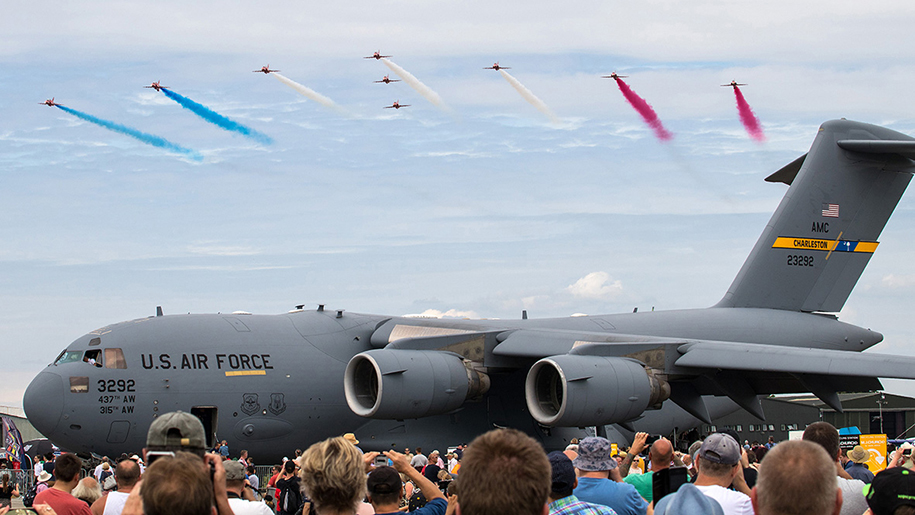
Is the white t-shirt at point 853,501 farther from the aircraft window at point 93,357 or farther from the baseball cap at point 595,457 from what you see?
the aircraft window at point 93,357

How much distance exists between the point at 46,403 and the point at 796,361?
9.12m

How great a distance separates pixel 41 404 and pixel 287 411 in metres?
3.09

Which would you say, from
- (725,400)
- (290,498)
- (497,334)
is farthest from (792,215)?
(290,498)

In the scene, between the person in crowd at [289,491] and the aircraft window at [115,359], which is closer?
the person in crowd at [289,491]

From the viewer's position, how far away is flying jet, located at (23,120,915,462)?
12102mm

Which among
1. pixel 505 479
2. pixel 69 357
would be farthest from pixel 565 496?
pixel 69 357

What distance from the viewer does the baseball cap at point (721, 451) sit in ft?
13.4

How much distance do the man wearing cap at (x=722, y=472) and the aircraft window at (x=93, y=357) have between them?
1030cm

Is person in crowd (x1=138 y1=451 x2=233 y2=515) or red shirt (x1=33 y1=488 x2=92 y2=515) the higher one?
person in crowd (x1=138 y1=451 x2=233 y2=515)

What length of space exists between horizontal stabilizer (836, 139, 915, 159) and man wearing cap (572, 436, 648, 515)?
44.3ft

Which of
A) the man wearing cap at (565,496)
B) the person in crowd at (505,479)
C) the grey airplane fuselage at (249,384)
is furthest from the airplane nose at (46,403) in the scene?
the person in crowd at (505,479)

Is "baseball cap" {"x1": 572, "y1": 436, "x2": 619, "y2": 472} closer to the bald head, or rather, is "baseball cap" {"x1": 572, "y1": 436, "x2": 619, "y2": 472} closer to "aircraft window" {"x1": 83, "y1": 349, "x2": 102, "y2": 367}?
the bald head

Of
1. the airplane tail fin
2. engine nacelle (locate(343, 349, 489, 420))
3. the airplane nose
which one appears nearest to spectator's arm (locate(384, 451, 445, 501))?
engine nacelle (locate(343, 349, 489, 420))

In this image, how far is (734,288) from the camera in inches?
677
